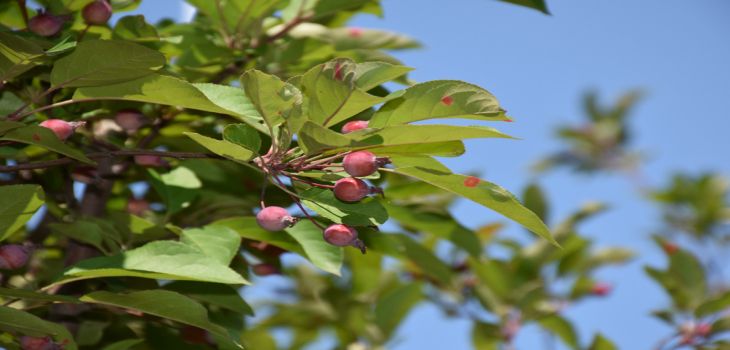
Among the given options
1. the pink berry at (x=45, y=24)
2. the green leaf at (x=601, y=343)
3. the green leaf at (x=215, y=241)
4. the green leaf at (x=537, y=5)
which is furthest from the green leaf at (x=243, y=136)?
the green leaf at (x=601, y=343)

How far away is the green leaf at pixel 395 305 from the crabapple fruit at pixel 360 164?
1.32m

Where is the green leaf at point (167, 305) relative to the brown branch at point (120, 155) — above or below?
below

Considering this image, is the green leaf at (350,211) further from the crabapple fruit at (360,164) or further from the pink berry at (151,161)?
the pink berry at (151,161)

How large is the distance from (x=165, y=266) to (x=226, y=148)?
0.62 ft

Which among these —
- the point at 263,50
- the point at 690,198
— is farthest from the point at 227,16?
the point at 690,198

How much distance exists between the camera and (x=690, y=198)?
505 centimetres

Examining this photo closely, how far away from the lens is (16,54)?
3.28 ft

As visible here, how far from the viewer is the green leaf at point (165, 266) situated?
1034 mm

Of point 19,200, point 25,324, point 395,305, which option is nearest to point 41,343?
point 25,324

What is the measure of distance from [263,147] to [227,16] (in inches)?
13.8

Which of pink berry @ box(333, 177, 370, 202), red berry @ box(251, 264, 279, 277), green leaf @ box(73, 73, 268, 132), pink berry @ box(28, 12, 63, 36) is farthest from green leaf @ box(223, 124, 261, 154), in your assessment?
red berry @ box(251, 264, 279, 277)

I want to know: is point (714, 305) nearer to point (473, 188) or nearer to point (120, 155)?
point (473, 188)

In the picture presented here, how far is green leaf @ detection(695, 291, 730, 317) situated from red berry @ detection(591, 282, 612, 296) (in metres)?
0.54

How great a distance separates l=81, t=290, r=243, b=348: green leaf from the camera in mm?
1094
